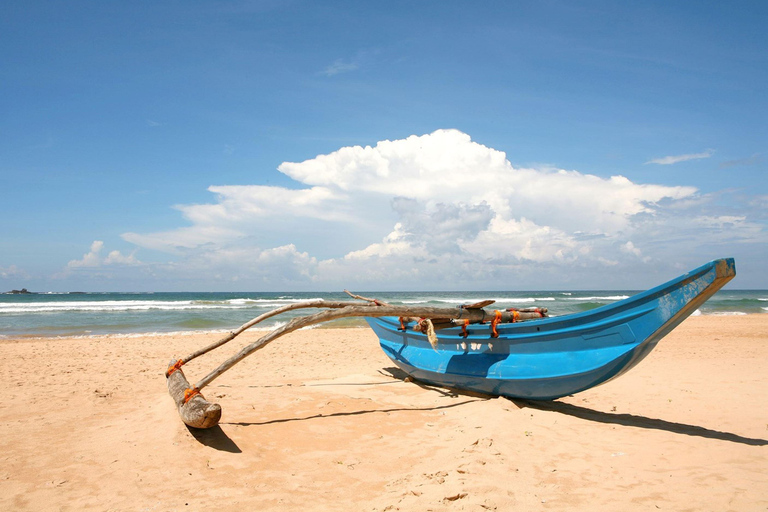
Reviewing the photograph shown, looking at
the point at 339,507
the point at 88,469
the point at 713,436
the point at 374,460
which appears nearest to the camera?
the point at 339,507

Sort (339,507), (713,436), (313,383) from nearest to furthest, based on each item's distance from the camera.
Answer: (339,507), (713,436), (313,383)

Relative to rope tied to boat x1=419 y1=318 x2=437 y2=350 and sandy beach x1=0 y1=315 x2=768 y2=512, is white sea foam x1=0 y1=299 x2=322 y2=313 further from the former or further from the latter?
rope tied to boat x1=419 y1=318 x2=437 y2=350

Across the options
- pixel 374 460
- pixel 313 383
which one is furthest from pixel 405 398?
pixel 374 460

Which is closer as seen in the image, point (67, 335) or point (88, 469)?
point (88, 469)

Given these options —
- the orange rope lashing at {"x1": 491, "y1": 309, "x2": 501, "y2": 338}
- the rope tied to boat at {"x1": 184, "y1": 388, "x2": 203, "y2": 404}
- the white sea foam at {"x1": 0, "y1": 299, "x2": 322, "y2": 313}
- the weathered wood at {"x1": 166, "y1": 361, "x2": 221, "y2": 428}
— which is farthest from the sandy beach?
the white sea foam at {"x1": 0, "y1": 299, "x2": 322, "y2": 313}

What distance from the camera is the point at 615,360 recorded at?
4.82m

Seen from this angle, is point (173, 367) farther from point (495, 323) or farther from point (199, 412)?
point (495, 323)

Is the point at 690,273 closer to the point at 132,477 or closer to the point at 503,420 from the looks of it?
the point at 503,420

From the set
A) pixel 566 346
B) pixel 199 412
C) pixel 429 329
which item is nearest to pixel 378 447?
pixel 199 412

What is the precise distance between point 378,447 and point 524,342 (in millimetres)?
2326

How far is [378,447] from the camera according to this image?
4.63 metres

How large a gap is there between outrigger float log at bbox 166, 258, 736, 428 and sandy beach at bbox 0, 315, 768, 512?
312mm

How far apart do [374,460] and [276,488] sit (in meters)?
1.00

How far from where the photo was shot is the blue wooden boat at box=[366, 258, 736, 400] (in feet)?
14.6
